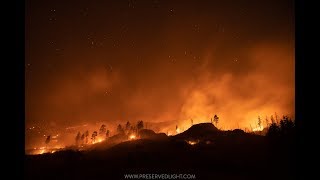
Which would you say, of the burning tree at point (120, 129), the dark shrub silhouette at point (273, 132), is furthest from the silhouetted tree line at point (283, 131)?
the burning tree at point (120, 129)

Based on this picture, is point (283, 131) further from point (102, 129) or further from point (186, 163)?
point (102, 129)

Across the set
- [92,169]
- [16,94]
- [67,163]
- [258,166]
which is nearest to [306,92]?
[16,94]

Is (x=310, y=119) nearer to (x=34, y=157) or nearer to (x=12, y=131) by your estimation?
(x=12, y=131)

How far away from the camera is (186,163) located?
6084 centimetres

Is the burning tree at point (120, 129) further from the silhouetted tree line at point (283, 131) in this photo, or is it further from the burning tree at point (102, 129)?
the silhouetted tree line at point (283, 131)

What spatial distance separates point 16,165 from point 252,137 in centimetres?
8317

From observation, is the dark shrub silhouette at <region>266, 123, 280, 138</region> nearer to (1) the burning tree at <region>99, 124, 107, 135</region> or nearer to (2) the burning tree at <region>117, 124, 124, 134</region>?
(2) the burning tree at <region>117, 124, 124, 134</region>

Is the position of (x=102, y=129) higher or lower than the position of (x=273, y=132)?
lower

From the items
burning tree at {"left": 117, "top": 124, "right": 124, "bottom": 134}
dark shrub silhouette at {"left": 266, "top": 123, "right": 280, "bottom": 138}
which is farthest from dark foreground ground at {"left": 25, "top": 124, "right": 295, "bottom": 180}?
burning tree at {"left": 117, "top": 124, "right": 124, "bottom": 134}

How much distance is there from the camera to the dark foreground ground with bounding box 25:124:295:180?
52.6 m

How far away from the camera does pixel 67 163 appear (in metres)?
66.2

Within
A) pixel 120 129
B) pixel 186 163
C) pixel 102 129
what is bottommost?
pixel 186 163

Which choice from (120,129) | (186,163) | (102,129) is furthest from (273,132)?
(102,129)

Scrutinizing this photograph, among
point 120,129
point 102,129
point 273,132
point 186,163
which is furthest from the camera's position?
point 102,129
